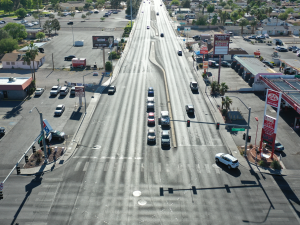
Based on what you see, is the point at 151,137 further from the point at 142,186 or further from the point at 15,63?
the point at 15,63

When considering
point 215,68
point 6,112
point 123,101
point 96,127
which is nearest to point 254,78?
point 215,68

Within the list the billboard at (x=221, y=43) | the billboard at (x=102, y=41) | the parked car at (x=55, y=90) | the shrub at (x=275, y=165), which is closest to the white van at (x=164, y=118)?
the shrub at (x=275, y=165)

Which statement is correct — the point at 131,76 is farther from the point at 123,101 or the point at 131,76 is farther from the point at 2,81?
the point at 2,81

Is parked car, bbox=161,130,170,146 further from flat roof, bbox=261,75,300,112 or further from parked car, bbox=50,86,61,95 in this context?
parked car, bbox=50,86,61,95

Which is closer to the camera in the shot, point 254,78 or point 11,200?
point 11,200

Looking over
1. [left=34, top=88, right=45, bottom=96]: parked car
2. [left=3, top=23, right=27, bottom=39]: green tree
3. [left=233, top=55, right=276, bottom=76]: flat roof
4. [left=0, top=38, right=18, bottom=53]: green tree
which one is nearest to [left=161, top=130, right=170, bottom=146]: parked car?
[left=233, top=55, right=276, bottom=76]: flat roof
